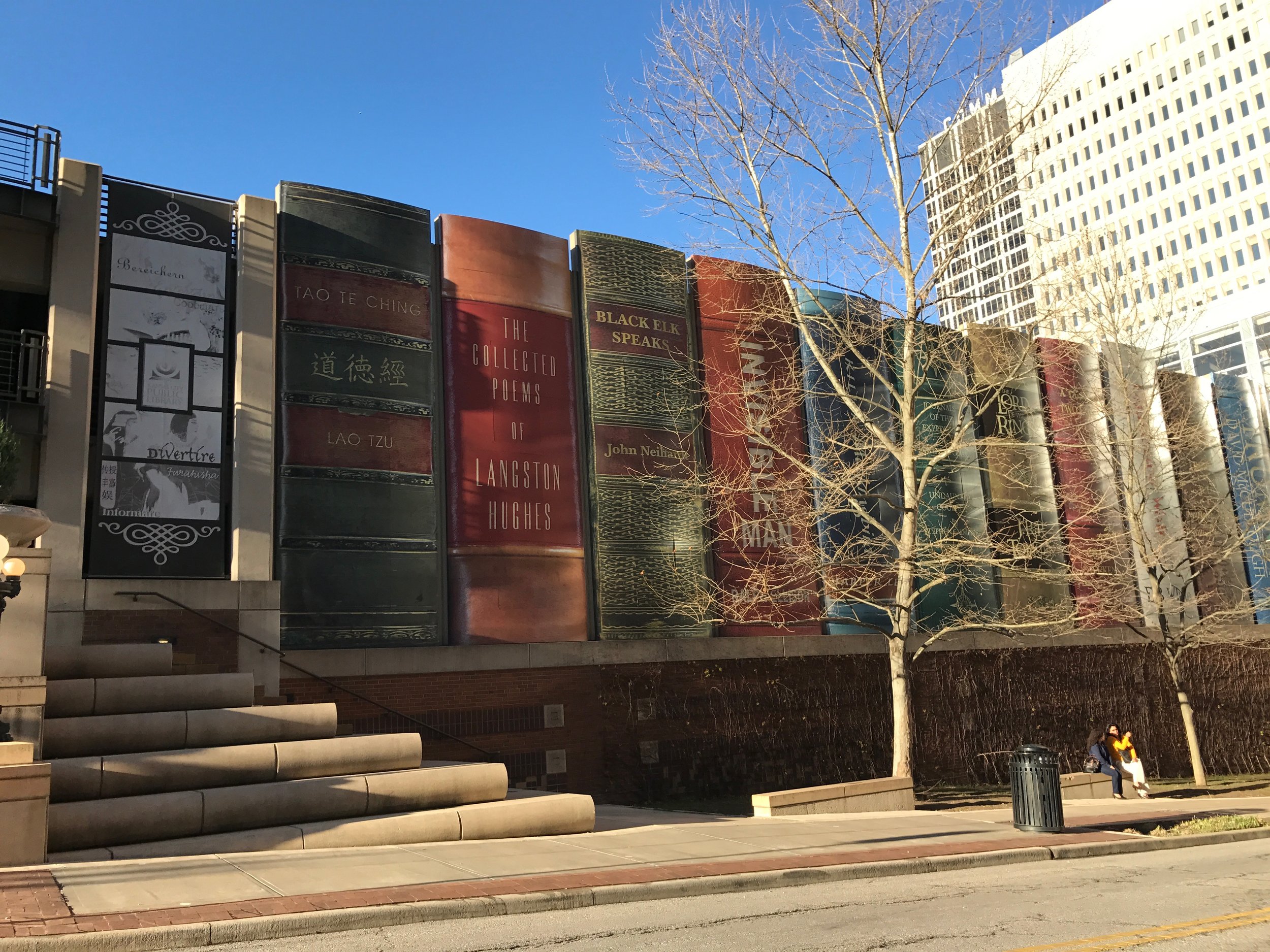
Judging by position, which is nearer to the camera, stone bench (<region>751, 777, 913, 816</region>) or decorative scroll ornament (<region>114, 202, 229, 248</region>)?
stone bench (<region>751, 777, 913, 816</region>)

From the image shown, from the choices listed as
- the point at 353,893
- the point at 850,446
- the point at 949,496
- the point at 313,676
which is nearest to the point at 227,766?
the point at 353,893

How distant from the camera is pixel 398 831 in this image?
10.5m

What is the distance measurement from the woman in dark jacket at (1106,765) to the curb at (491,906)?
29.1 ft

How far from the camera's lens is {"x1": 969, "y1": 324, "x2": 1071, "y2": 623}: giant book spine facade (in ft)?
81.5

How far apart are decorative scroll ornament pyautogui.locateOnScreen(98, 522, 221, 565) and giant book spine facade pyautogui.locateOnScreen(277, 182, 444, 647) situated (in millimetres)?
1282

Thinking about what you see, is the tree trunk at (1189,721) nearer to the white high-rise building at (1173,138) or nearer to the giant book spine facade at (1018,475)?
the giant book spine facade at (1018,475)

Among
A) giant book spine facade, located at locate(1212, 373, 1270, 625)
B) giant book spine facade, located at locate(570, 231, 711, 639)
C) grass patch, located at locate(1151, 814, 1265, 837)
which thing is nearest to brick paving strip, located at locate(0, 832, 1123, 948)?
grass patch, located at locate(1151, 814, 1265, 837)

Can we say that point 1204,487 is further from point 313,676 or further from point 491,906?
point 491,906

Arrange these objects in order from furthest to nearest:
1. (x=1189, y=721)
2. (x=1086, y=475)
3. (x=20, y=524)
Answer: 1. (x=1086, y=475)
2. (x=1189, y=721)
3. (x=20, y=524)

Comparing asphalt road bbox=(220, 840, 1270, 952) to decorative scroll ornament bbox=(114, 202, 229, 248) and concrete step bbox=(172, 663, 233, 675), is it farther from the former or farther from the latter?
decorative scroll ornament bbox=(114, 202, 229, 248)

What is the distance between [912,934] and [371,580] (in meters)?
11.6

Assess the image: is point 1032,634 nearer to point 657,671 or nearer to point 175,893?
point 657,671

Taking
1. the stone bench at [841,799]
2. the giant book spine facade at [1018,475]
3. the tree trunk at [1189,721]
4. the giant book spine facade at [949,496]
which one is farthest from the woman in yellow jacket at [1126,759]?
the stone bench at [841,799]

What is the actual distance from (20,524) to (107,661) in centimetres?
314
